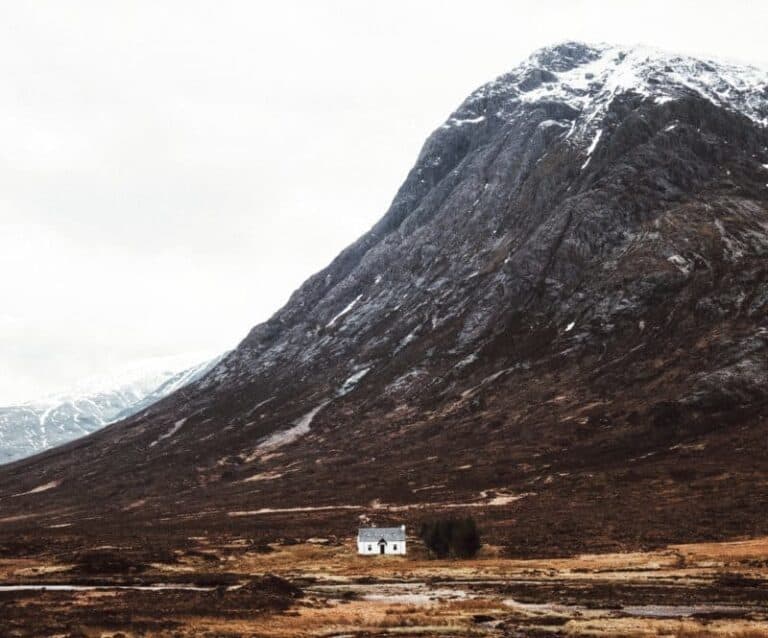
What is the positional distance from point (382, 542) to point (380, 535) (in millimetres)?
899

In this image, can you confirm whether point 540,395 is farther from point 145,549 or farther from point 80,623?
point 80,623

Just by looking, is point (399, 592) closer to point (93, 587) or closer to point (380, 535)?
point (93, 587)

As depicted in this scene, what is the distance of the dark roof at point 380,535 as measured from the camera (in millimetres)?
91125

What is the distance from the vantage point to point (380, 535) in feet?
300

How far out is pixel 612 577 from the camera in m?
64.6

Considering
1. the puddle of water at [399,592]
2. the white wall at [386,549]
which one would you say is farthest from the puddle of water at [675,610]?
the white wall at [386,549]

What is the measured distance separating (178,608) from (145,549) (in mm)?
48689

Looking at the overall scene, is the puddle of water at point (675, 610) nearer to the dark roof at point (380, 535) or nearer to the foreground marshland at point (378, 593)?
the foreground marshland at point (378, 593)

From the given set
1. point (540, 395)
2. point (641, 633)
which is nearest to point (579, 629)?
point (641, 633)

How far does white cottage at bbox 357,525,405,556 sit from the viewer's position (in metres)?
90.4

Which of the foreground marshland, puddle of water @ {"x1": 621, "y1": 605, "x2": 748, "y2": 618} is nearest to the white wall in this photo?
the foreground marshland

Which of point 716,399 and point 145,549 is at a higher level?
point 716,399

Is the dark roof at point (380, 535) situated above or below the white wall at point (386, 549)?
above

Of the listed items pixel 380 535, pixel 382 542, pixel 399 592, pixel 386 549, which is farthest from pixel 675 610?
pixel 380 535
